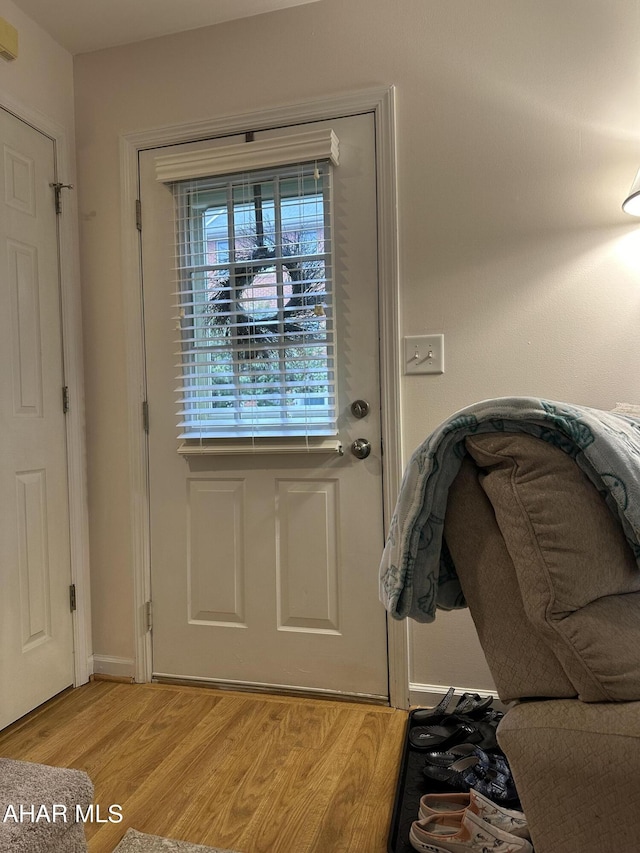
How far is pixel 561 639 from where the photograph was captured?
2.71ft

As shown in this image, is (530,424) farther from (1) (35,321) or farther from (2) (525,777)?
(1) (35,321)

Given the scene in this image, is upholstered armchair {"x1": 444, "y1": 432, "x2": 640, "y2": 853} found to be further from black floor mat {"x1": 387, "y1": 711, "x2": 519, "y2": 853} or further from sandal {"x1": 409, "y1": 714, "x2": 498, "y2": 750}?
sandal {"x1": 409, "y1": 714, "x2": 498, "y2": 750}

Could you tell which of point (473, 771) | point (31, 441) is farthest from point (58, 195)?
point (473, 771)

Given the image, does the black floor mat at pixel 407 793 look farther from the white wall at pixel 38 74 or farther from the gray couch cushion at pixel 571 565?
the white wall at pixel 38 74

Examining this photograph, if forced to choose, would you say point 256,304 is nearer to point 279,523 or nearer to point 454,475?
point 279,523

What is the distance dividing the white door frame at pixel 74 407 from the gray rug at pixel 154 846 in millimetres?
1047

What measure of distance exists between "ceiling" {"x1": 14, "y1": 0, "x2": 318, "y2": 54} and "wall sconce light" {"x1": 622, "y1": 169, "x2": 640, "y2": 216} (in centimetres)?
129

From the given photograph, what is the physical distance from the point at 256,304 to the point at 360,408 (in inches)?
21.3

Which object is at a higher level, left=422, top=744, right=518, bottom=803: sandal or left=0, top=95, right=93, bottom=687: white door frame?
left=0, top=95, right=93, bottom=687: white door frame

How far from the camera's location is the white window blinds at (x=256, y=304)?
216 centimetres

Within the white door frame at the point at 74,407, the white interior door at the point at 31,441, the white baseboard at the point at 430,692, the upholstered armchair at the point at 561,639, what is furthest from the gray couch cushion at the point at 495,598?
the white door frame at the point at 74,407

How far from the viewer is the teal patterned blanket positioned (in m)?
0.84

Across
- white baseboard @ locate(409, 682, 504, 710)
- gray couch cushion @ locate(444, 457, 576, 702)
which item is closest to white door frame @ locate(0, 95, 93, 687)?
white baseboard @ locate(409, 682, 504, 710)

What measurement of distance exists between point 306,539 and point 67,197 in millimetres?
1603
